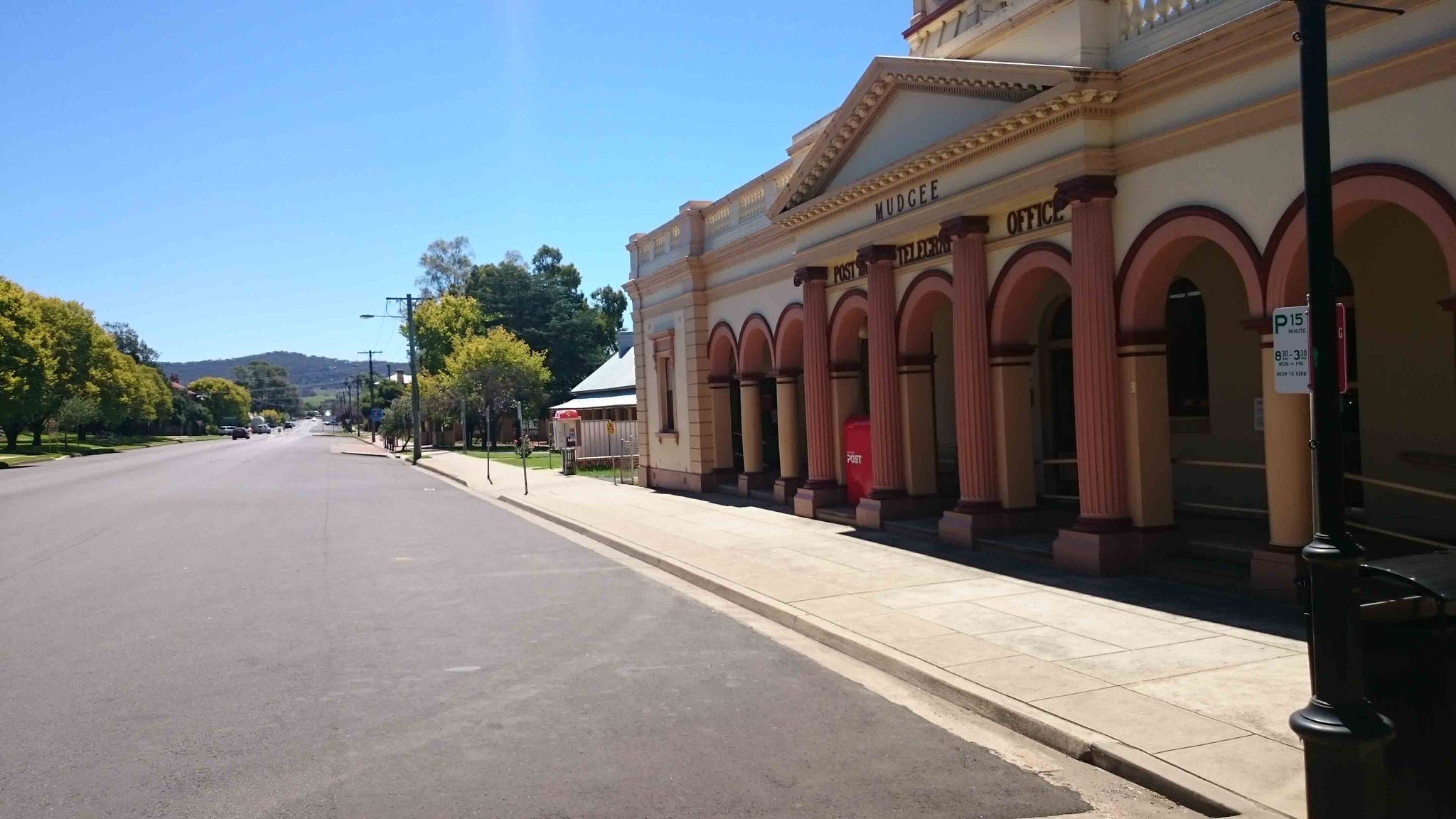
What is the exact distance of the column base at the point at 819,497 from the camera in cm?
1955

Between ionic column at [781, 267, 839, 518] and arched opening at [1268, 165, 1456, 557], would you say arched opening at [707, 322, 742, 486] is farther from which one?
arched opening at [1268, 165, 1456, 557]

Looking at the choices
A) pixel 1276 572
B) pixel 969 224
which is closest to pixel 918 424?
pixel 969 224

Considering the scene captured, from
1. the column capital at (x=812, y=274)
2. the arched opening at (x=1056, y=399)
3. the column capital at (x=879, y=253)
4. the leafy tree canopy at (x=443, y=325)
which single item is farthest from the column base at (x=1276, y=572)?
the leafy tree canopy at (x=443, y=325)

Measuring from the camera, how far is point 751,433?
23.8 m

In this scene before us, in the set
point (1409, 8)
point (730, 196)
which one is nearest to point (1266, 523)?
point (1409, 8)

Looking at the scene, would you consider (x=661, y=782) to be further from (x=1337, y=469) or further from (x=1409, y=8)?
(x=1409, y=8)

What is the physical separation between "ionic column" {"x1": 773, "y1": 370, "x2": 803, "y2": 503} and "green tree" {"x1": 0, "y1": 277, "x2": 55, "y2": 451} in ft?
186

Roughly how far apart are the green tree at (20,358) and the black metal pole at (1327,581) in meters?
70.3

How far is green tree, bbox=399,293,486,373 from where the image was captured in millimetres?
79812

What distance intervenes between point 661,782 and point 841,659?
3456 mm

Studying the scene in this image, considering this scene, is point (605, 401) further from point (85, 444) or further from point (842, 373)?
point (85, 444)

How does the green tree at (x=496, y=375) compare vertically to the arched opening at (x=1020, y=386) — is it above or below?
above

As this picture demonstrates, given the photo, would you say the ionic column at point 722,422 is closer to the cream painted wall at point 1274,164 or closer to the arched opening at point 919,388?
the arched opening at point 919,388

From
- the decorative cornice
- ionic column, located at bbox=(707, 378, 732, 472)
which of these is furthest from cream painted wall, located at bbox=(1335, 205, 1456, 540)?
ionic column, located at bbox=(707, 378, 732, 472)
